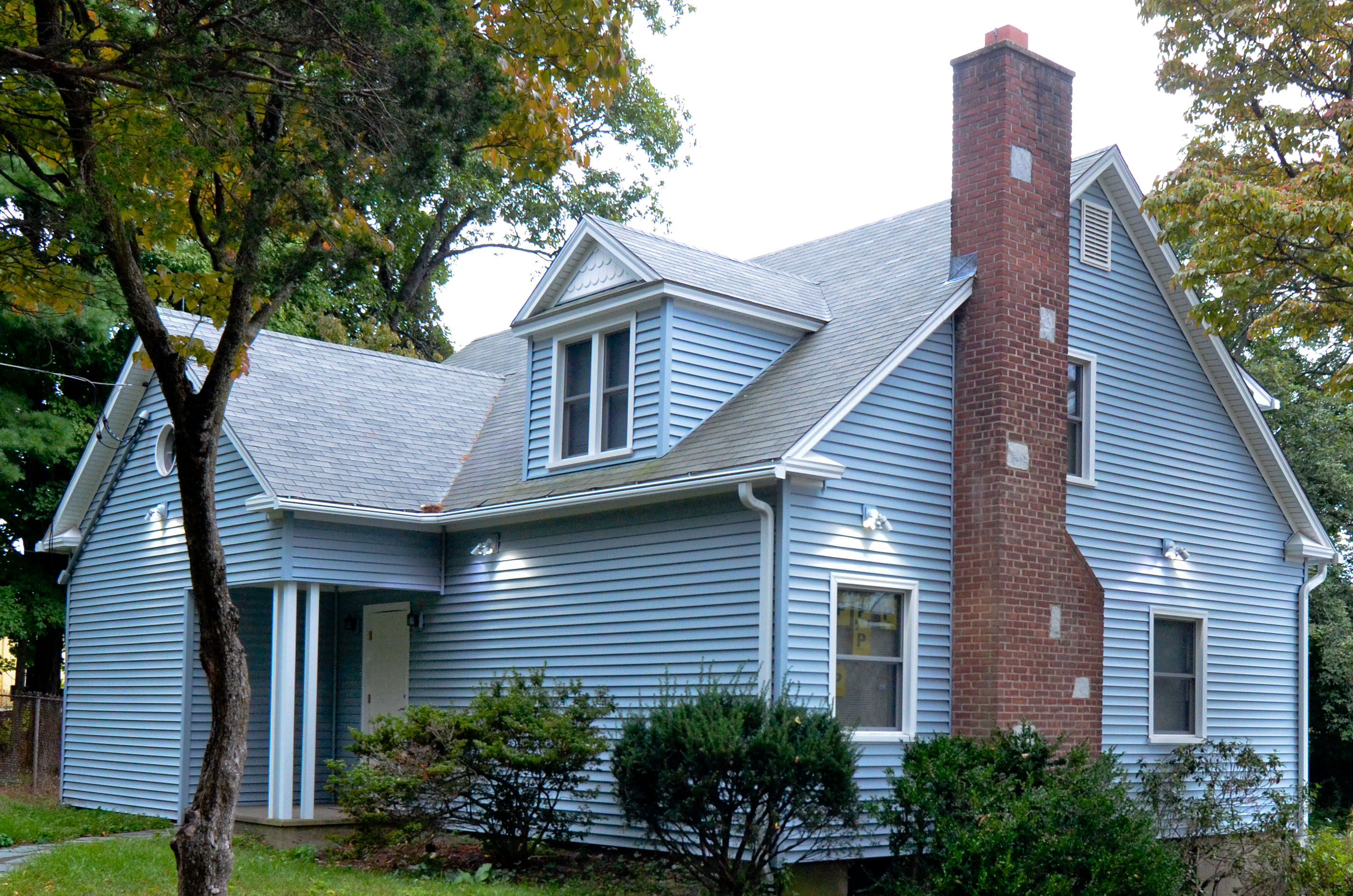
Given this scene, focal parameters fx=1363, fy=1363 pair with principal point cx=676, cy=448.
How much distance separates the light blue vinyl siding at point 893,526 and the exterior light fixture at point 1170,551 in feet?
10.9

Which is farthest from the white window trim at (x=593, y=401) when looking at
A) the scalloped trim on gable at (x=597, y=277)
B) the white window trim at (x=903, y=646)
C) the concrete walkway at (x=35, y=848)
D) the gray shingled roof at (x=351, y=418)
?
the concrete walkway at (x=35, y=848)

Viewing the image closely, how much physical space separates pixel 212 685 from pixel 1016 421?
784 centimetres

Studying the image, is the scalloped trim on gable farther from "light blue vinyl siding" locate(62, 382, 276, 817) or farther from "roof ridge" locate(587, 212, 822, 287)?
"light blue vinyl siding" locate(62, 382, 276, 817)

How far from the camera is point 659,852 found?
12.4 m

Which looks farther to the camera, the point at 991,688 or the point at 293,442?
the point at 293,442

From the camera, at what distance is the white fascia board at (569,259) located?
47.2 ft

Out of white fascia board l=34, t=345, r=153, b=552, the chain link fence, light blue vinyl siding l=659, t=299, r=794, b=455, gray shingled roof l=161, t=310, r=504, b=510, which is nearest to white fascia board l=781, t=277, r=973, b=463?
light blue vinyl siding l=659, t=299, r=794, b=455

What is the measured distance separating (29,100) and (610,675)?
7.19 meters

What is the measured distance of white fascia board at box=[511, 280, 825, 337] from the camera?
1362 centimetres

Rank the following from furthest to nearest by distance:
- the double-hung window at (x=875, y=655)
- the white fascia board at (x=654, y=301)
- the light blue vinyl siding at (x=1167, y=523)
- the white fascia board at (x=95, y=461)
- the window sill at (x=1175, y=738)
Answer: the white fascia board at (x=95, y=461), the window sill at (x=1175, y=738), the light blue vinyl siding at (x=1167, y=523), the white fascia board at (x=654, y=301), the double-hung window at (x=875, y=655)

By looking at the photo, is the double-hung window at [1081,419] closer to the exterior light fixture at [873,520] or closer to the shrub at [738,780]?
the exterior light fixture at [873,520]

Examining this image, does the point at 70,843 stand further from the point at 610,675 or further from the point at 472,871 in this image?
the point at 610,675

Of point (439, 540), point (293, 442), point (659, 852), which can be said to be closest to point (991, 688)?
point (659, 852)

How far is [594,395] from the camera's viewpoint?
1455 centimetres
